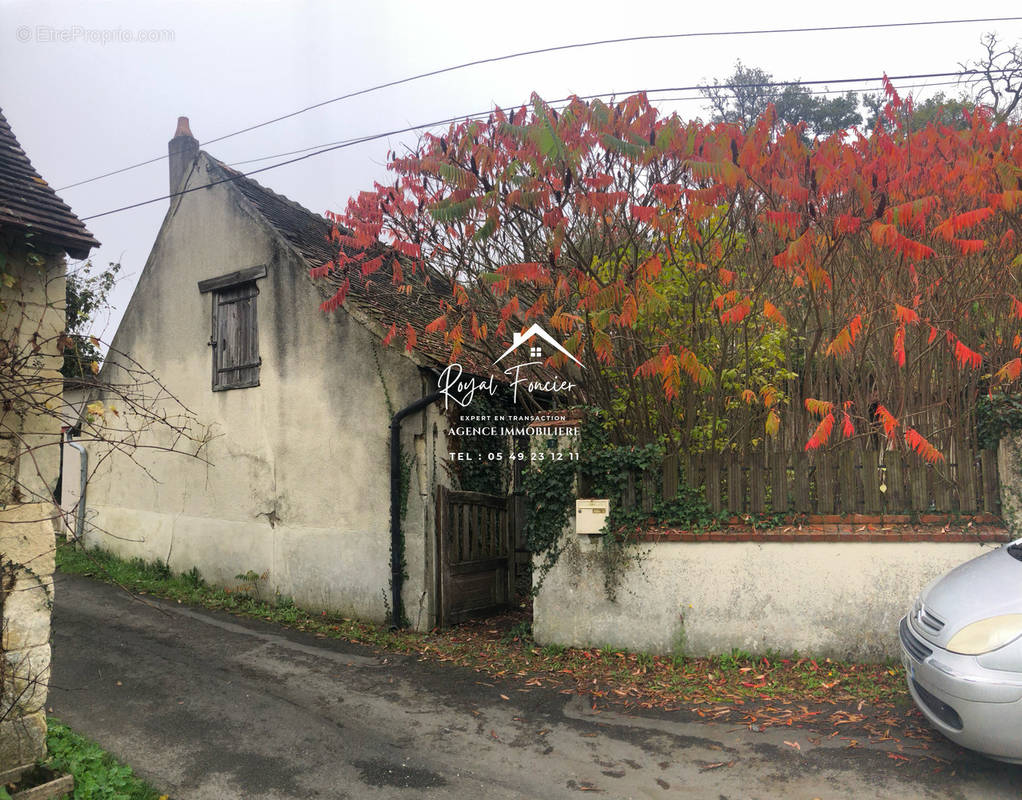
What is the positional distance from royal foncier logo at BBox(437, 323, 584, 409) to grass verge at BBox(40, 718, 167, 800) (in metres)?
5.01

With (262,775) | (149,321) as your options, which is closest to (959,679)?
(262,775)

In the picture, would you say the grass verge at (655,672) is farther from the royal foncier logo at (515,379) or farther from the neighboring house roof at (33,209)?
the royal foncier logo at (515,379)

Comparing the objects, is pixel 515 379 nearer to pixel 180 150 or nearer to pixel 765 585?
pixel 765 585

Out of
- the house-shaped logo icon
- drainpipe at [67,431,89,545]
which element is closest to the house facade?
the house-shaped logo icon

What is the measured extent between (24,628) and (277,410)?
579 cm

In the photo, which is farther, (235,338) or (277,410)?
(235,338)

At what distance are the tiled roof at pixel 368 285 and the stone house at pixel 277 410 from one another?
1.6 inches

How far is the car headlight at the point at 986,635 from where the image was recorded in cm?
419

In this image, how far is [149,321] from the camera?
12133 millimetres

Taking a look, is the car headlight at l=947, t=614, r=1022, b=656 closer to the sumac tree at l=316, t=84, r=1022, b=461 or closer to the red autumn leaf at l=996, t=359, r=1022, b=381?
the sumac tree at l=316, t=84, r=1022, b=461

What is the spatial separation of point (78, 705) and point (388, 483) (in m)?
3.92

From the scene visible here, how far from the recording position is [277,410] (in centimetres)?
1008

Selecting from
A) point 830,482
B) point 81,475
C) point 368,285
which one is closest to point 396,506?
point 368,285

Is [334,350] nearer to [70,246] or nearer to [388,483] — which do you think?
[388,483]
